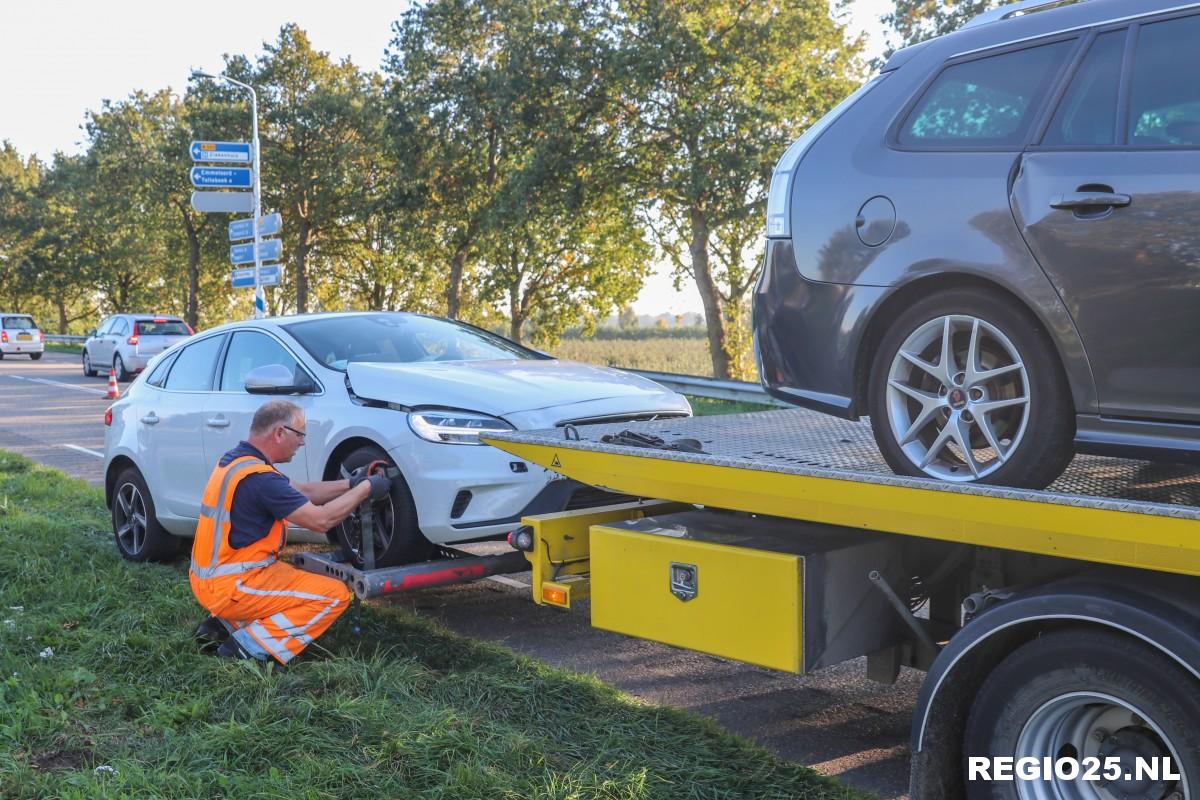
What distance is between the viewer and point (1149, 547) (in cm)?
277

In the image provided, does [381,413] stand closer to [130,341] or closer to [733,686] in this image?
[733,686]

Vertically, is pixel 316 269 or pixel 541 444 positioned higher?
pixel 316 269

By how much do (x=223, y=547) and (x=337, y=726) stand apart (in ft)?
4.20

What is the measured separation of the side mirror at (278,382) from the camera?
6270 millimetres

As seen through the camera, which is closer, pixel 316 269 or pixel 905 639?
pixel 905 639

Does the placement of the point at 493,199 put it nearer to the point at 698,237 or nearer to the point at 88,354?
the point at 698,237

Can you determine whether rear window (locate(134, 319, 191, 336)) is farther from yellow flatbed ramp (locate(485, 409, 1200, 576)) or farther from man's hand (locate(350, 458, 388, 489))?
yellow flatbed ramp (locate(485, 409, 1200, 576))

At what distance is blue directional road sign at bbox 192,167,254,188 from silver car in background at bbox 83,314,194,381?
15.5ft

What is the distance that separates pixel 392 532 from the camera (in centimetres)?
566

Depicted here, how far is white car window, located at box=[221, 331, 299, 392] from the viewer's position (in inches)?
268

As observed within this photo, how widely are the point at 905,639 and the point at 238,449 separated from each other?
124 inches

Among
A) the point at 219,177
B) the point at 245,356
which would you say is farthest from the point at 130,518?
the point at 219,177

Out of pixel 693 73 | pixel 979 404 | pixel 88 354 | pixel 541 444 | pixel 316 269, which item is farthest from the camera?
pixel 316 269

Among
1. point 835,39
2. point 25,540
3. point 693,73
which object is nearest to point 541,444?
point 25,540
